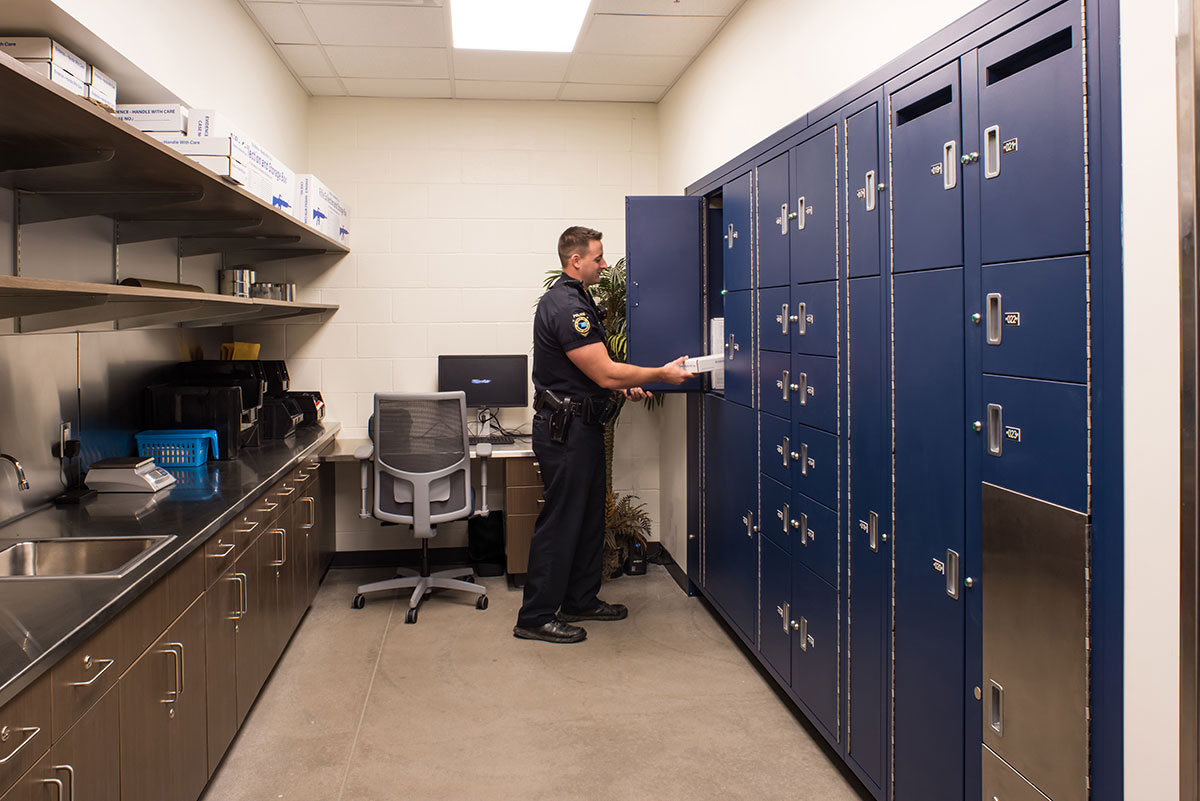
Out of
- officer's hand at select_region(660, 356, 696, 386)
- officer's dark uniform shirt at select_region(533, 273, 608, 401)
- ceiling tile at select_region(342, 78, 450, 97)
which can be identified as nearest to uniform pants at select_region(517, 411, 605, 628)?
officer's dark uniform shirt at select_region(533, 273, 608, 401)

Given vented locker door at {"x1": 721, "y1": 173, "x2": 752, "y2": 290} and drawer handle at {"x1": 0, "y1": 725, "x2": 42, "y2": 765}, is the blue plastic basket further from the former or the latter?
vented locker door at {"x1": 721, "y1": 173, "x2": 752, "y2": 290}

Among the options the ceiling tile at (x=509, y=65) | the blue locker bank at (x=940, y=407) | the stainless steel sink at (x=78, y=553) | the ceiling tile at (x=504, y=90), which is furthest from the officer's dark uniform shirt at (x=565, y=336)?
the stainless steel sink at (x=78, y=553)

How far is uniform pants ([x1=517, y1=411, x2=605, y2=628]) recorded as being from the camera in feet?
12.0

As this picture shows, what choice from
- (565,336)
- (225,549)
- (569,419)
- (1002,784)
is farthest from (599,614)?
(1002,784)

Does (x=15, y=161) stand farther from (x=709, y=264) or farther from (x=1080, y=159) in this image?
(x=709, y=264)

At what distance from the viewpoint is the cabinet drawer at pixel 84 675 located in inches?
59.5

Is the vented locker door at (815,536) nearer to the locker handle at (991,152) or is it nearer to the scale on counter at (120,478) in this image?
the locker handle at (991,152)

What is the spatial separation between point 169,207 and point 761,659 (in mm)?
2624

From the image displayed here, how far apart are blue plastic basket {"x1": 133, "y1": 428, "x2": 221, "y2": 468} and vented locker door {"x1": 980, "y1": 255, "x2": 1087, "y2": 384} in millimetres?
2795

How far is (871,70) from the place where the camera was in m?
2.38

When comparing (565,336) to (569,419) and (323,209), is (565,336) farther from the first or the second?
(323,209)

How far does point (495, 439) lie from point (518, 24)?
6.99 feet

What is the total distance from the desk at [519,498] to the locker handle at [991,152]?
9.90 ft

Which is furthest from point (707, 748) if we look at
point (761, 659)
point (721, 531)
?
point (721, 531)
